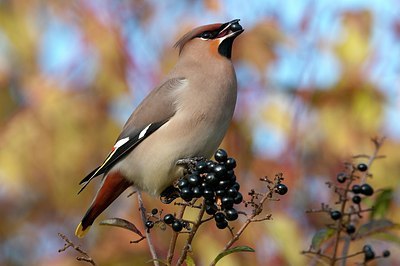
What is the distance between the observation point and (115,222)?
8.45ft

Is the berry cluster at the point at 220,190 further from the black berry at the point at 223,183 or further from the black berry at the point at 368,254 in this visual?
the black berry at the point at 368,254

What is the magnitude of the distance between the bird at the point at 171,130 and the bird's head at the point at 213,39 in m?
→ 0.01

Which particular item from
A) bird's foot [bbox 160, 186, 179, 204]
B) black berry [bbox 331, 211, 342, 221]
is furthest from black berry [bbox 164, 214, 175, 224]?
bird's foot [bbox 160, 186, 179, 204]

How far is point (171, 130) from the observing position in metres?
3.46

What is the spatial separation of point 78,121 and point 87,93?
0.21 m

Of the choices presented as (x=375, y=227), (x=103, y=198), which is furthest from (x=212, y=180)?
(x=103, y=198)

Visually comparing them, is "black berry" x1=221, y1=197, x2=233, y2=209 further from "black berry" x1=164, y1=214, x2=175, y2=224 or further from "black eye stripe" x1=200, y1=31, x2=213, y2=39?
"black eye stripe" x1=200, y1=31, x2=213, y2=39

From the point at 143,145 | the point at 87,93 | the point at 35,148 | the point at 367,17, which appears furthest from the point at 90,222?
the point at 367,17

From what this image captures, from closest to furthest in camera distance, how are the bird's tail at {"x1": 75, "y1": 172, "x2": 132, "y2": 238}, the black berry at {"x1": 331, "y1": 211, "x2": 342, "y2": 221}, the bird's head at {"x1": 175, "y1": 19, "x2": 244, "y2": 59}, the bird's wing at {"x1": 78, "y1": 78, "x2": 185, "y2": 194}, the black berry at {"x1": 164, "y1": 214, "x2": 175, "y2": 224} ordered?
1. the black berry at {"x1": 164, "y1": 214, "x2": 175, "y2": 224}
2. the black berry at {"x1": 331, "y1": 211, "x2": 342, "y2": 221}
3. the bird's tail at {"x1": 75, "y1": 172, "x2": 132, "y2": 238}
4. the bird's wing at {"x1": 78, "y1": 78, "x2": 185, "y2": 194}
5. the bird's head at {"x1": 175, "y1": 19, "x2": 244, "y2": 59}

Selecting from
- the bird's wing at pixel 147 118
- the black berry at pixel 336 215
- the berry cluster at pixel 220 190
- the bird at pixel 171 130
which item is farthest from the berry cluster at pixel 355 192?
the bird's wing at pixel 147 118

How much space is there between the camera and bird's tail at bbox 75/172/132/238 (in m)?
3.37

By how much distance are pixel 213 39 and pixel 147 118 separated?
0.56m

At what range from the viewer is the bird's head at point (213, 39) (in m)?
3.81

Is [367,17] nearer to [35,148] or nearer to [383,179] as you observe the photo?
[383,179]
